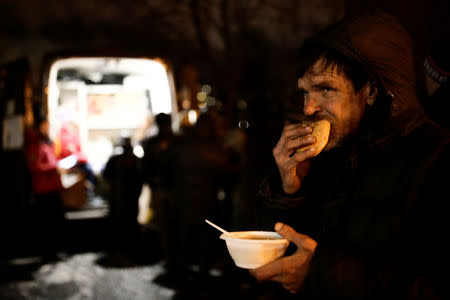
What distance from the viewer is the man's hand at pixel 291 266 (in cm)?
182

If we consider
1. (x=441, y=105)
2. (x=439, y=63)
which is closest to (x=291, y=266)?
(x=441, y=105)

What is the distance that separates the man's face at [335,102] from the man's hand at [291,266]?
1.56ft

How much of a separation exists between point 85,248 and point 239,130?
12.7 ft

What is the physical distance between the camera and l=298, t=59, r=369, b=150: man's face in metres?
2.09

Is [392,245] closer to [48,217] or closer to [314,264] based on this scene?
[314,264]

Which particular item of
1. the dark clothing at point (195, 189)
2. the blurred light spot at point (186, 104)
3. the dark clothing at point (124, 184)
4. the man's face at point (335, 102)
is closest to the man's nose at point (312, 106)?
the man's face at point (335, 102)

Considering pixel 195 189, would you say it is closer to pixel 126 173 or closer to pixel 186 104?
pixel 126 173

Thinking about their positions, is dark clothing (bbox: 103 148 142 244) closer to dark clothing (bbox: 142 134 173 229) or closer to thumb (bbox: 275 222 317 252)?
dark clothing (bbox: 142 134 173 229)

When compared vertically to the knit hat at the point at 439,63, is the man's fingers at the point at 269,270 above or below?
below

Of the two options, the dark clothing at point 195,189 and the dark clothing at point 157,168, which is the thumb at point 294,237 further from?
the dark clothing at point 157,168

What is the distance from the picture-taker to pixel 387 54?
1.97m

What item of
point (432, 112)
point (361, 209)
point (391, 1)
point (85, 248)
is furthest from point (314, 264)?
point (85, 248)

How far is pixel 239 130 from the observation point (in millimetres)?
9906

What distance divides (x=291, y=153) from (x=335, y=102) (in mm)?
291
